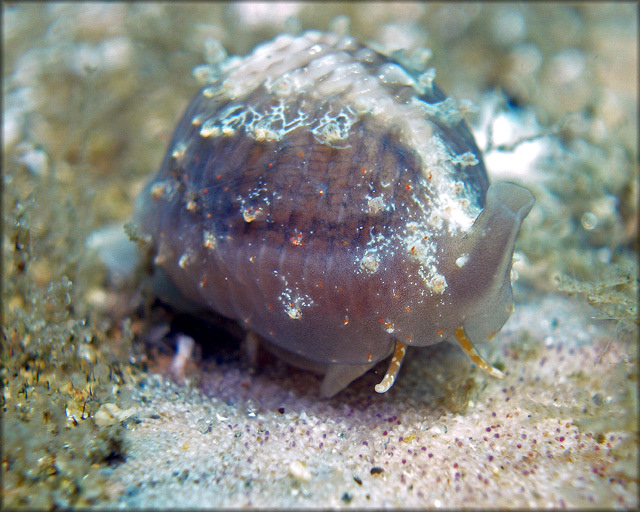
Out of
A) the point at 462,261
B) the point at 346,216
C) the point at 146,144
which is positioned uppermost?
the point at 346,216

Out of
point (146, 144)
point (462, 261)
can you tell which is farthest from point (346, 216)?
point (146, 144)

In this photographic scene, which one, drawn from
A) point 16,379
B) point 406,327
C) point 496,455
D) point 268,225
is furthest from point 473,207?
point 16,379

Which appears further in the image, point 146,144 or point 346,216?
point 146,144

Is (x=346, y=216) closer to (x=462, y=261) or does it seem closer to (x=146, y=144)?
(x=462, y=261)

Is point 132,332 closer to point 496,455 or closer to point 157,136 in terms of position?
point 496,455

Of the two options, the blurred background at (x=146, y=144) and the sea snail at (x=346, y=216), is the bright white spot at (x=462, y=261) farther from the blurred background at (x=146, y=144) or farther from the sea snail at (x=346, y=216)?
the blurred background at (x=146, y=144)

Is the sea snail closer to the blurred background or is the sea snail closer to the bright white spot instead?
the bright white spot

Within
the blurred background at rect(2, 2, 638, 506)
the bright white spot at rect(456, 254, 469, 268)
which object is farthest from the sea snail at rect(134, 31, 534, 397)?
the blurred background at rect(2, 2, 638, 506)

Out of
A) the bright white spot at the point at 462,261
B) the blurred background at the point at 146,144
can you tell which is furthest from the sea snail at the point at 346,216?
the blurred background at the point at 146,144
